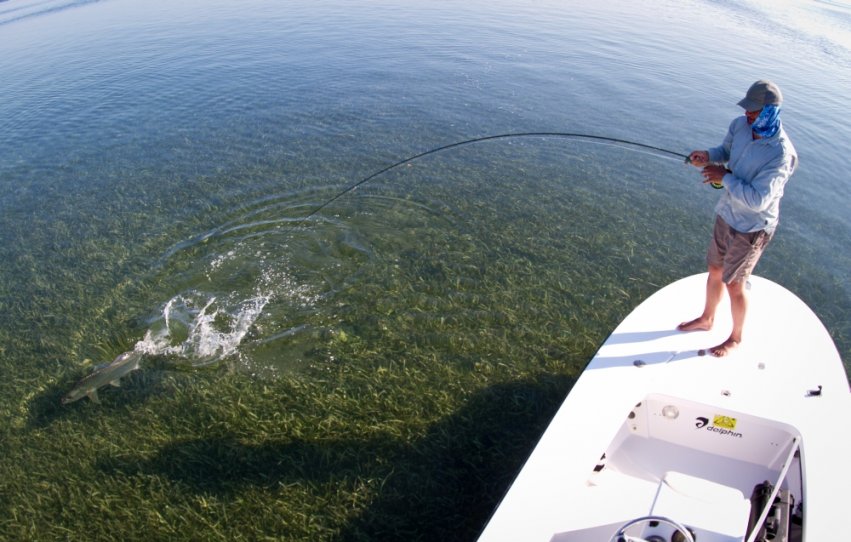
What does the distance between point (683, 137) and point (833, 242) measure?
13.6 ft

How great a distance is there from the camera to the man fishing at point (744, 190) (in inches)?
159

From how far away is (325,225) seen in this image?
8195mm

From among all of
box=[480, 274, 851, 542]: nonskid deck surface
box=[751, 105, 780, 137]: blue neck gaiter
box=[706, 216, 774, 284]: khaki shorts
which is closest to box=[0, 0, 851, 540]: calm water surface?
box=[706, 216, 774, 284]: khaki shorts

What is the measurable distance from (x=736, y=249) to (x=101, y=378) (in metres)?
6.31

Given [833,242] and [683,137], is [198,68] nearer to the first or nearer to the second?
[683,137]

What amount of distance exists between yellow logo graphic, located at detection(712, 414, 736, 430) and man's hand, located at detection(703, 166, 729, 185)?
76.4 inches

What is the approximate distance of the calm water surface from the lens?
638 centimetres

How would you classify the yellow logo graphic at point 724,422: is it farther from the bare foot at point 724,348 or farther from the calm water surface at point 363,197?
the calm water surface at point 363,197

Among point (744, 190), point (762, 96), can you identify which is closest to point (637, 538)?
point (744, 190)

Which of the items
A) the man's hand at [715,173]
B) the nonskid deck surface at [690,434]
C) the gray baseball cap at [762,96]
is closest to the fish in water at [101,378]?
the nonskid deck surface at [690,434]

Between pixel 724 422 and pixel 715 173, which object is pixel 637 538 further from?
pixel 715 173

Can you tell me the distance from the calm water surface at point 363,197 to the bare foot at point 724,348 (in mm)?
619

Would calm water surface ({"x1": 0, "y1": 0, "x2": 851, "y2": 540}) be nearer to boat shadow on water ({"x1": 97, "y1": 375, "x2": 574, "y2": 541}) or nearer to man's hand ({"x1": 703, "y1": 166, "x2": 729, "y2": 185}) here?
boat shadow on water ({"x1": 97, "y1": 375, "x2": 574, "y2": 541})

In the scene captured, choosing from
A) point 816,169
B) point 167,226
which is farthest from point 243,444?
point 816,169
